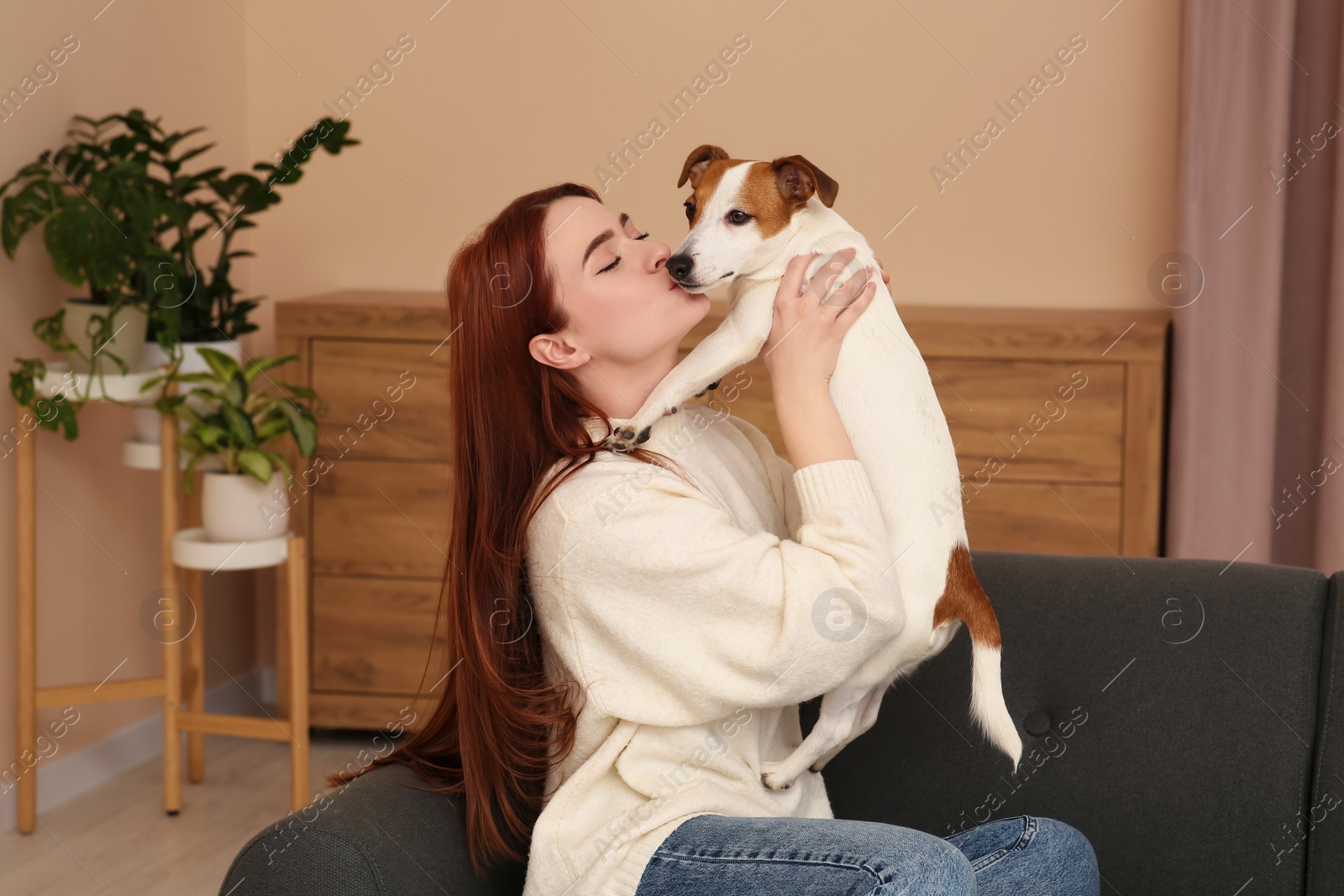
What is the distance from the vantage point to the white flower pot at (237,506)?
268 centimetres

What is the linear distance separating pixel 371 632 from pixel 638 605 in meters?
2.03

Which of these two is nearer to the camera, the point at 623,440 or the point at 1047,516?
the point at 623,440

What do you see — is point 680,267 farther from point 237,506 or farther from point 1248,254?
point 1248,254

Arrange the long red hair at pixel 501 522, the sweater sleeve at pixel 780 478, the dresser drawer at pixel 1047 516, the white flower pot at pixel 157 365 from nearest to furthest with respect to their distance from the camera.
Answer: the long red hair at pixel 501 522, the sweater sleeve at pixel 780 478, the white flower pot at pixel 157 365, the dresser drawer at pixel 1047 516

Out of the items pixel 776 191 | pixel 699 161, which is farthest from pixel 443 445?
pixel 776 191

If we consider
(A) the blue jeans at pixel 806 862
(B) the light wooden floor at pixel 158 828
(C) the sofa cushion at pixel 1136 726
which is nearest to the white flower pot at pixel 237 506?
(B) the light wooden floor at pixel 158 828

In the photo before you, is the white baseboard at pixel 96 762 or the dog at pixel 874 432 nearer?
the dog at pixel 874 432

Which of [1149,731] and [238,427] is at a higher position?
[238,427]

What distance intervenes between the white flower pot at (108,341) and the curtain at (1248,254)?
2336 mm

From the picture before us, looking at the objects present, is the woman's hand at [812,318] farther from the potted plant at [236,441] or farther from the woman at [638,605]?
the potted plant at [236,441]

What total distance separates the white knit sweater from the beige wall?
205cm

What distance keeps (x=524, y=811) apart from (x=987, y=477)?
1.79 m

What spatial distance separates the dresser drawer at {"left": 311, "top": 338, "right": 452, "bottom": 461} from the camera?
→ 301 centimetres

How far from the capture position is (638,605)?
1.25 m
